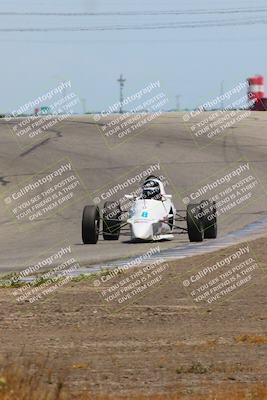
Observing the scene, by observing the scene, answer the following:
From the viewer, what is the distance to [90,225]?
25.9 m

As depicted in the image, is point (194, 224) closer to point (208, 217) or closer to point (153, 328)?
point (208, 217)

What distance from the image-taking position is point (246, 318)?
14.6 meters

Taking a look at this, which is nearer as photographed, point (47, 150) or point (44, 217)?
point (44, 217)

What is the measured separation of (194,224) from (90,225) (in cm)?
231

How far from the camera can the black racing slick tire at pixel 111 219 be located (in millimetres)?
26875

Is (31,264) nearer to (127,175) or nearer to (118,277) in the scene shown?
(118,277)

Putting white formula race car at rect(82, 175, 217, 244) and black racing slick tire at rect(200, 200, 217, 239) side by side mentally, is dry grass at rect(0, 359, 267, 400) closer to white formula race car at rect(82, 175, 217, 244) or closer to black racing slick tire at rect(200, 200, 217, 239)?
white formula race car at rect(82, 175, 217, 244)

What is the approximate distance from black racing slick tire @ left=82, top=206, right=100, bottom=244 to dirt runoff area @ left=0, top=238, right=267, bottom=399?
17.3 feet

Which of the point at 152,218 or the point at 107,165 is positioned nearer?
the point at 152,218

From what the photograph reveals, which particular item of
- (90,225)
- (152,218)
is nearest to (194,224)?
(152,218)

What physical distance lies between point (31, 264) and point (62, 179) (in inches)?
677

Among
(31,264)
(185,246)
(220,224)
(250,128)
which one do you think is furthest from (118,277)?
(250,128)

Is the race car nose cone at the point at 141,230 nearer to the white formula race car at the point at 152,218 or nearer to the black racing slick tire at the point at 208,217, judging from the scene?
the white formula race car at the point at 152,218

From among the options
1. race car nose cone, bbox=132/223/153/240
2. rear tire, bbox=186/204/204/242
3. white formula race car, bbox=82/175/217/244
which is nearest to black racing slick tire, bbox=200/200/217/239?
white formula race car, bbox=82/175/217/244
